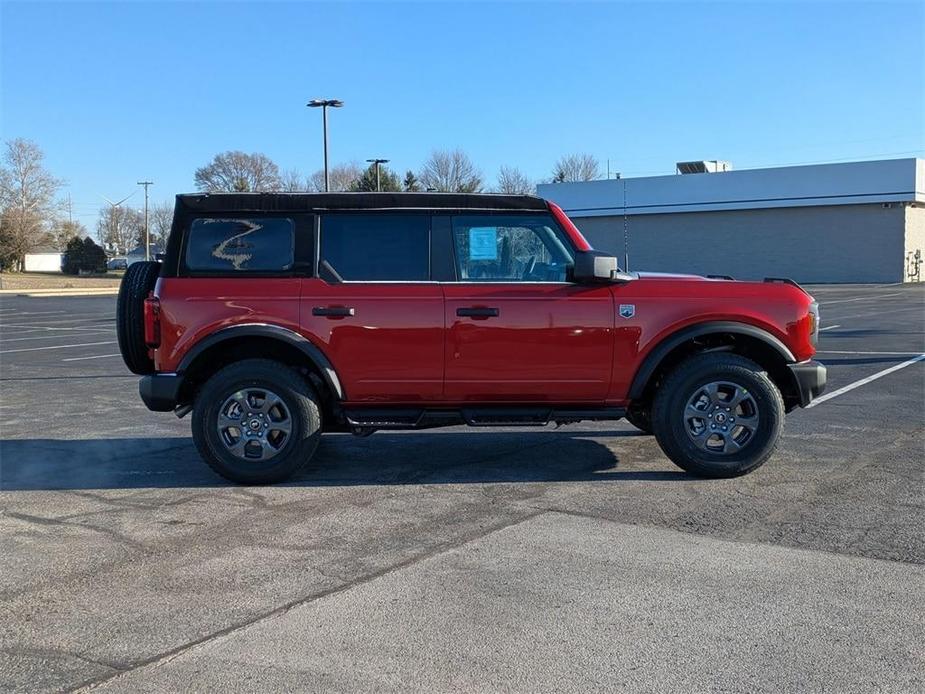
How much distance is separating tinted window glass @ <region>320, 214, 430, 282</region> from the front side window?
266 mm

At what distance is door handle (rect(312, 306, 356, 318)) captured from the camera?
6254mm

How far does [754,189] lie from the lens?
50.9 meters

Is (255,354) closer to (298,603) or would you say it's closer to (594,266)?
(594,266)

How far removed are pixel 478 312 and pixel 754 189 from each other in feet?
159

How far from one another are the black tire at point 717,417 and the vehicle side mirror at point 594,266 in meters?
0.92

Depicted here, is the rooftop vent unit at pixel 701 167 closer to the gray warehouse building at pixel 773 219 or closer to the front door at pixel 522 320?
the gray warehouse building at pixel 773 219

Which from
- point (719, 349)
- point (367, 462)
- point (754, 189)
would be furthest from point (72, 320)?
point (754, 189)

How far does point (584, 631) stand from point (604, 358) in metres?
2.77

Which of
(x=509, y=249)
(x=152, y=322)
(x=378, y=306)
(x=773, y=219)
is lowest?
(x=152, y=322)

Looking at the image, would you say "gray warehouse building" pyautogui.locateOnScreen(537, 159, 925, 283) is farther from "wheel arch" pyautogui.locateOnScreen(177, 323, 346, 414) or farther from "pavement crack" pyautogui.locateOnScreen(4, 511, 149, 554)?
"pavement crack" pyautogui.locateOnScreen(4, 511, 149, 554)

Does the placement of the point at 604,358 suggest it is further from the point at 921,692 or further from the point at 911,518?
the point at 921,692

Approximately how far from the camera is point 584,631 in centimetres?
386

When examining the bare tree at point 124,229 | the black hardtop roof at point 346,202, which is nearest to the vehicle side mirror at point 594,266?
the black hardtop roof at point 346,202

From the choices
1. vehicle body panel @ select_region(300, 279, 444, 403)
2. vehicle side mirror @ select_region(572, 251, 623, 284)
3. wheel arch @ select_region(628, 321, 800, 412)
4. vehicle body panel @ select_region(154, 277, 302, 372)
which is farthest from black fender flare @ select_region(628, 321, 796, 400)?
vehicle body panel @ select_region(154, 277, 302, 372)
